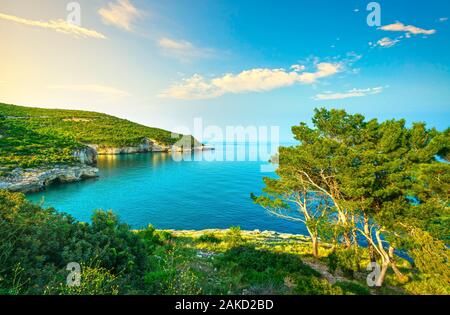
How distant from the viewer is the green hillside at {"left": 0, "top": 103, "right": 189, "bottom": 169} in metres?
39.0

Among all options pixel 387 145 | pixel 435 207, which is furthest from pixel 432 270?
pixel 387 145

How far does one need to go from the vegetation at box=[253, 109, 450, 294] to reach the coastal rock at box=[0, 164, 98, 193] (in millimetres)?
38943

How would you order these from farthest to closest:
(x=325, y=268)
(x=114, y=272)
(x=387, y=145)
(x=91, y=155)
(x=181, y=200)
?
(x=91, y=155)
(x=181, y=200)
(x=325, y=268)
(x=387, y=145)
(x=114, y=272)

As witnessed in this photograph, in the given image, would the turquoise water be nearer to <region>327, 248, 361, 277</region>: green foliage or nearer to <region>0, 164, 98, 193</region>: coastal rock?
<region>0, 164, 98, 193</region>: coastal rock

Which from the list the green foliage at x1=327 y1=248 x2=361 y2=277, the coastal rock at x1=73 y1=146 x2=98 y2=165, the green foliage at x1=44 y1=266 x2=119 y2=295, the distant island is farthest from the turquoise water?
the green foliage at x1=44 y1=266 x2=119 y2=295

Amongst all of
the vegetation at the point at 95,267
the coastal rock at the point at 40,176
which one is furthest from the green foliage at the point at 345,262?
the coastal rock at the point at 40,176

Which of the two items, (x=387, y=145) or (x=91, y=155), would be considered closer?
(x=387, y=145)

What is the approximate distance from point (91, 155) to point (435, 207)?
71080 millimetres

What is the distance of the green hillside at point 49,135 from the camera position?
39.0 m

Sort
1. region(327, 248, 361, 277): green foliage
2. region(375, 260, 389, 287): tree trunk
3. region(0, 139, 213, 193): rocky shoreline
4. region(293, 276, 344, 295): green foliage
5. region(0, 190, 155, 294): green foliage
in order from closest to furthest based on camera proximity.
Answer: region(0, 190, 155, 294): green foliage
region(293, 276, 344, 295): green foliage
region(375, 260, 389, 287): tree trunk
region(327, 248, 361, 277): green foliage
region(0, 139, 213, 193): rocky shoreline

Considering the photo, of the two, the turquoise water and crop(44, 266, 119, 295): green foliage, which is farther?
the turquoise water
